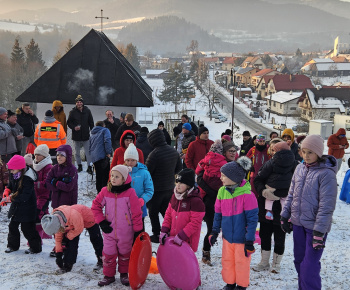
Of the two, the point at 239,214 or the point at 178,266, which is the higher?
the point at 239,214

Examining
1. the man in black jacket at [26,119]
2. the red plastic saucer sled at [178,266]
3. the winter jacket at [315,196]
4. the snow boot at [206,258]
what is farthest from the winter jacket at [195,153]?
the man in black jacket at [26,119]

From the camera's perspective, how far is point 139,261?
15.4 feet

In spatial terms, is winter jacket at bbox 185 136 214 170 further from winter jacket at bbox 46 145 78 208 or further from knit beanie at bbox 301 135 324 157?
knit beanie at bbox 301 135 324 157

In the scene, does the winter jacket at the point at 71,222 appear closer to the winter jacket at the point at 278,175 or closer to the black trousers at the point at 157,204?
the black trousers at the point at 157,204

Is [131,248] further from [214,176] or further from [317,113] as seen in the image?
[317,113]

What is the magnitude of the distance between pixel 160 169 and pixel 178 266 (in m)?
2.08

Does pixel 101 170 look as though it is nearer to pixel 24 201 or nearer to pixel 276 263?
pixel 24 201

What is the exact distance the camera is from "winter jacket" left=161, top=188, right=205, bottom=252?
4.82 m

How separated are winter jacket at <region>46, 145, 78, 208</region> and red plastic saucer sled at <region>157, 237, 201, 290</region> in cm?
203

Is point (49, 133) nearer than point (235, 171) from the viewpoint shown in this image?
No

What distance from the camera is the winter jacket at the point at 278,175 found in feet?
17.0

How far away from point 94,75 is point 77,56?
1.33 m

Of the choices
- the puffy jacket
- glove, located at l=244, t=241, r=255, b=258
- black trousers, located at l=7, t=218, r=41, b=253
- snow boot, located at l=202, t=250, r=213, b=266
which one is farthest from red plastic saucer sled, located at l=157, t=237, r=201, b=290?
the puffy jacket

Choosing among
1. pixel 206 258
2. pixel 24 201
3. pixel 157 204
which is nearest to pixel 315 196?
pixel 206 258
